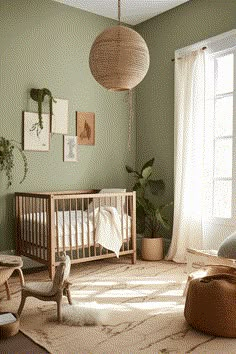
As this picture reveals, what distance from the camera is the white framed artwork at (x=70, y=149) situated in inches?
168

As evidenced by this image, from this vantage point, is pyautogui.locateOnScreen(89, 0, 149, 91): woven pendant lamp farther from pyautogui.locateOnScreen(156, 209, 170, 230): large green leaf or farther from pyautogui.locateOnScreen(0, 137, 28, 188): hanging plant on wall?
pyautogui.locateOnScreen(156, 209, 170, 230): large green leaf

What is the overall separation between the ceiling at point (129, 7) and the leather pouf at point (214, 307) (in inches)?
125

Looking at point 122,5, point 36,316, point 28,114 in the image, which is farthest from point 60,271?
point 122,5

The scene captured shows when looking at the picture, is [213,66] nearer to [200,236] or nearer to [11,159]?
[200,236]

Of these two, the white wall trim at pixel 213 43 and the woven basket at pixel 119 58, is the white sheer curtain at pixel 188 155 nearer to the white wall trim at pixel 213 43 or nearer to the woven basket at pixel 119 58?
the white wall trim at pixel 213 43

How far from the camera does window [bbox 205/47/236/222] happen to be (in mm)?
3898

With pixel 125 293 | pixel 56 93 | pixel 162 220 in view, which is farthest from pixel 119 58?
pixel 162 220

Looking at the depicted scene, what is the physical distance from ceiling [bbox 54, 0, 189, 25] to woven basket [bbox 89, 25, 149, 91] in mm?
2377

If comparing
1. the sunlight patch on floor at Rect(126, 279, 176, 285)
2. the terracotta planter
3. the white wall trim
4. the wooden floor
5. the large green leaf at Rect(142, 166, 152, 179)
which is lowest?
the sunlight patch on floor at Rect(126, 279, 176, 285)

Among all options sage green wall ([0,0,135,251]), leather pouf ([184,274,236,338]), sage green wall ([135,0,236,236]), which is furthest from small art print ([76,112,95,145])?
leather pouf ([184,274,236,338])

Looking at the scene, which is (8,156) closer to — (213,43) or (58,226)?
(58,226)

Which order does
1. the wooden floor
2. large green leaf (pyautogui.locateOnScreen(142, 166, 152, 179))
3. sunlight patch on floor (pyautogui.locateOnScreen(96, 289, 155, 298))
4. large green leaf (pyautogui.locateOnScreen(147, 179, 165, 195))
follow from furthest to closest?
large green leaf (pyautogui.locateOnScreen(147, 179, 165, 195)) → large green leaf (pyautogui.locateOnScreen(142, 166, 152, 179)) → sunlight patch on floor (pyautogui.locateOnScreen(96, 289, 155, 298)) → the wooden floor

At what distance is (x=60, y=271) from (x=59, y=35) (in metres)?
2.85

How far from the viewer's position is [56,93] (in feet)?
13.8
